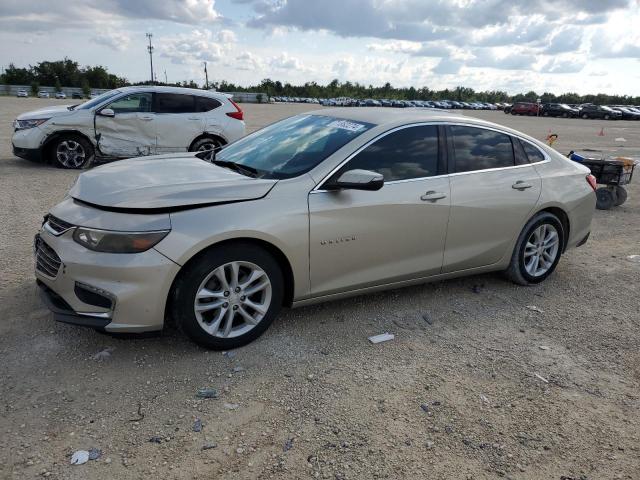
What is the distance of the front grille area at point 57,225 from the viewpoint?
3465mm

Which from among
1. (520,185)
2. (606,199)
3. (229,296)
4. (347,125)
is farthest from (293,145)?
(606,199)

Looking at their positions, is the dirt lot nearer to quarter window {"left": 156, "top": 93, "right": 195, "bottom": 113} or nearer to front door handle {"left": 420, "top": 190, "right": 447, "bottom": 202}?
front door handle {"left": 420, "top": 190, "right": 447, "bottom": 202}

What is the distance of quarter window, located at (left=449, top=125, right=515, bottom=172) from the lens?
4582 mm

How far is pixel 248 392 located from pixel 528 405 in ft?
5.63

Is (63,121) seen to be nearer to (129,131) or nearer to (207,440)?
(129,131)

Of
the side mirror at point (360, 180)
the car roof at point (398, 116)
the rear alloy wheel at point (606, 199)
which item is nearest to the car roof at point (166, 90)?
the car roof at point (398, 116)

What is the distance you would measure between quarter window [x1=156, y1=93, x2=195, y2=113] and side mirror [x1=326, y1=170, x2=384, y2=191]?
7737mm

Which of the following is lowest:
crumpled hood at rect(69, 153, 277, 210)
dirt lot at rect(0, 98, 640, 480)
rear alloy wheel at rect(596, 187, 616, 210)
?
dirt lot at rect(0, 98, 640, 480)

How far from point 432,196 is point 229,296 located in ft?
5.94

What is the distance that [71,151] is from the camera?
10.2m

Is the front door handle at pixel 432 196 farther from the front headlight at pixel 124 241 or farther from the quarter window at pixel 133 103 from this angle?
the quarter window at pixel 133 103

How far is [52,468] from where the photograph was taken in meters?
2.57

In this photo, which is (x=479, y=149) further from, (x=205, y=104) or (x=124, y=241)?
(x=205, y=104)

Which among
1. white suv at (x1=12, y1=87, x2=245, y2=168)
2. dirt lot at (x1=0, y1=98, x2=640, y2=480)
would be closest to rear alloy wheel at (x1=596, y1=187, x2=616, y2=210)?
dirt lot at (x1=0, y1=98, x2=640, y2=480)
